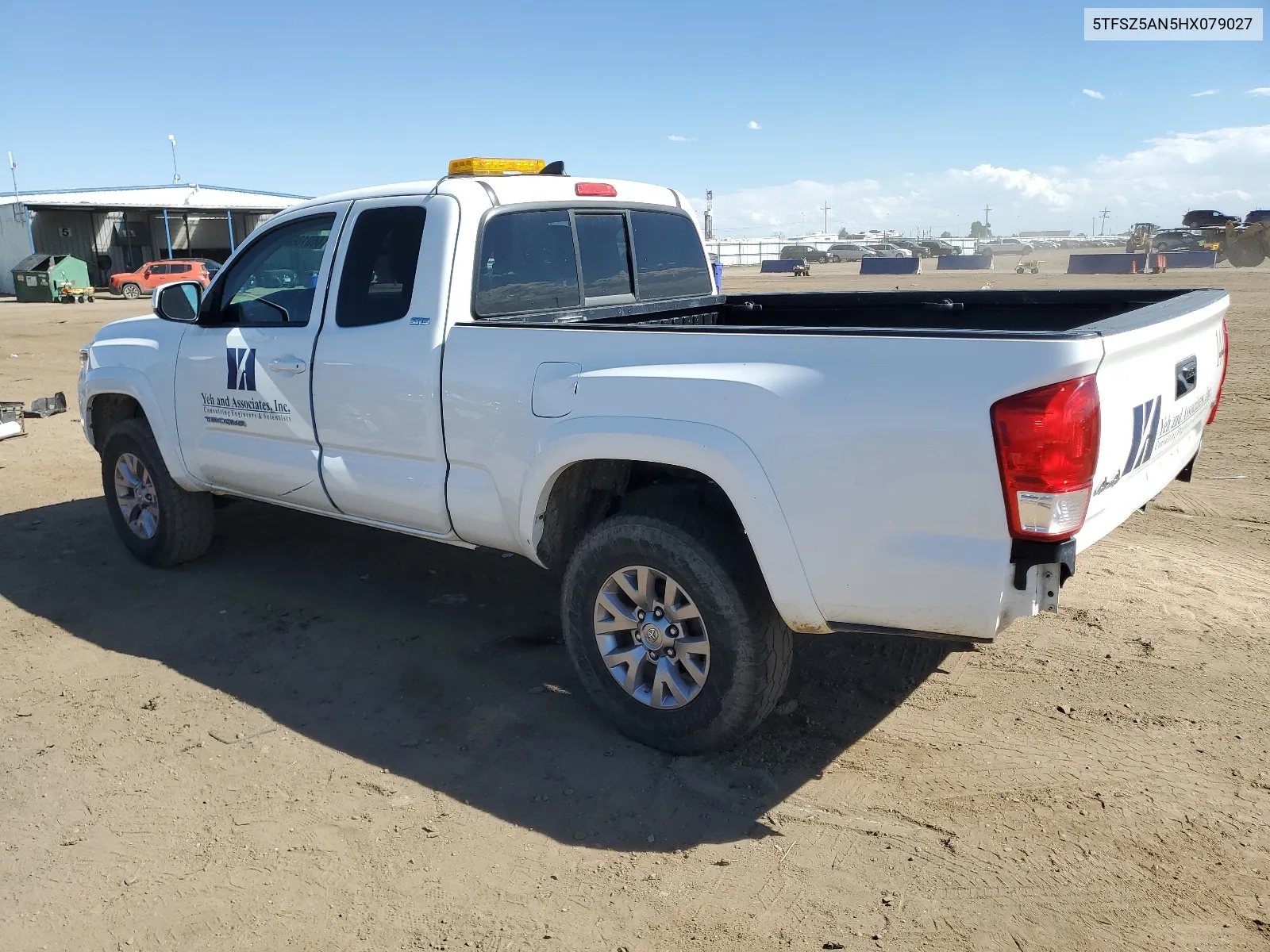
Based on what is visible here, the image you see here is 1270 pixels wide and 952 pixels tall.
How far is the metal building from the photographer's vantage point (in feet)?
136

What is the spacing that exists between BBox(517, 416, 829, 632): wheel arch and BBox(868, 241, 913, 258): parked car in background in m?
63.9

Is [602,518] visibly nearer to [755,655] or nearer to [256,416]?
[755,655]

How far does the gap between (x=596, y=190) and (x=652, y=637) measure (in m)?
2.31

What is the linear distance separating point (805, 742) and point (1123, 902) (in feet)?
3.96

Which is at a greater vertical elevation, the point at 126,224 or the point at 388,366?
the point at 126,224

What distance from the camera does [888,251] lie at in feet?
216

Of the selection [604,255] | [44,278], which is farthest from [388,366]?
[44,278]

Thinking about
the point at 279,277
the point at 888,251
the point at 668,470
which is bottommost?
the point at 668,470

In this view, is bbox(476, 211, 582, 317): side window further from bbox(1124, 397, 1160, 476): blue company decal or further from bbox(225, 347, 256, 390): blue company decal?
bbox(1124, 397, 1160, 476): blue company decal

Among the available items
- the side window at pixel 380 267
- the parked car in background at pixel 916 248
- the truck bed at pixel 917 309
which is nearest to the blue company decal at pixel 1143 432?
the truck bed at pixel 917 309

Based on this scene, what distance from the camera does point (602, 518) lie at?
4004 mm

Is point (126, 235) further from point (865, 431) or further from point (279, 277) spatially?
point (865, 431)

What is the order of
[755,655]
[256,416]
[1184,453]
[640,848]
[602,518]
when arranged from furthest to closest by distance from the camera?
1. [256,416]
2. [602,518]
3. [1184,453]
4. [755,655]
5. [640,848]

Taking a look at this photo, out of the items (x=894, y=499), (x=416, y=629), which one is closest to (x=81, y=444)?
(x=416, y=629)
